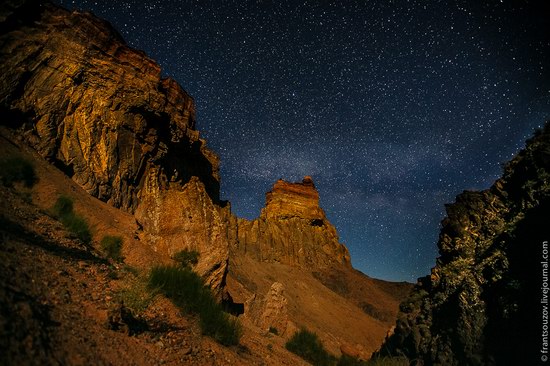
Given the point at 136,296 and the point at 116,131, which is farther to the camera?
the point at 116,131

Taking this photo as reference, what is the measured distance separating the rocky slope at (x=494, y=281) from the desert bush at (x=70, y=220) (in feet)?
37.5

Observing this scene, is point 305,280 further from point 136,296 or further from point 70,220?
point 136,296

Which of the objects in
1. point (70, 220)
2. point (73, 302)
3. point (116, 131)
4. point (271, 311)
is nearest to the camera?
point (73, 302)

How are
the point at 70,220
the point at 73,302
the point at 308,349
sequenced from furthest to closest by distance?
the point at 308,349 → the point at 70,220 → the point at 73,302

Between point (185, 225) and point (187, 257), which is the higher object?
point (185, 225)

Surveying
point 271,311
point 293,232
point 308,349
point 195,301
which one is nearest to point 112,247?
point 195,301

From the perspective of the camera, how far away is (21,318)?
3133mm

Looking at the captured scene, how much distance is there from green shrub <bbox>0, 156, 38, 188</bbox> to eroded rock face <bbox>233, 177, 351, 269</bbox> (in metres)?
40.5

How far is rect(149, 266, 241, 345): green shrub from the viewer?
6.95 metres

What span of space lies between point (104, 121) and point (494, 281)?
1925 cm

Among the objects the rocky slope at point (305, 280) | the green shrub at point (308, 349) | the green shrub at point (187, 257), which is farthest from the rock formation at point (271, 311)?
the green shrub at point (187, 257)

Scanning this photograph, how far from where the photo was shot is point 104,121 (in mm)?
17406

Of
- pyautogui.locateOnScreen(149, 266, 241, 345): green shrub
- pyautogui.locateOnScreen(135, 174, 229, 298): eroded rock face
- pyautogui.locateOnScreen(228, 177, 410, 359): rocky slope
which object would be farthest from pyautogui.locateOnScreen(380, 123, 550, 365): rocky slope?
pyautogui.locateOnScreen(228, 177, 410, 359): rocky slope

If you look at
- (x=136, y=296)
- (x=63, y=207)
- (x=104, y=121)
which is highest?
(x=104, y=121)
